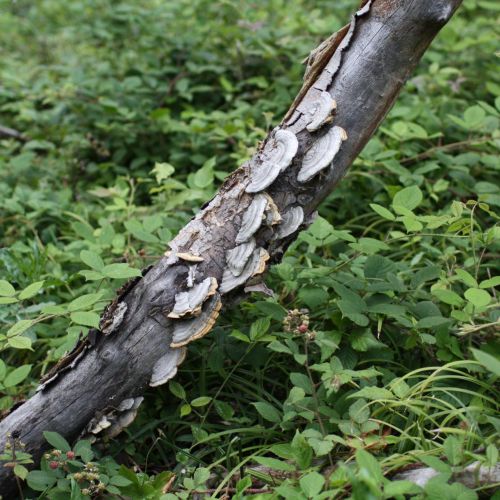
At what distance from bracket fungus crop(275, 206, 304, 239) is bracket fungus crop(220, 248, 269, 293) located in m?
0.09

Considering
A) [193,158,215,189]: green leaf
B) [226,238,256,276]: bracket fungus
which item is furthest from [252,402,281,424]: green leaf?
[193,158,215,189]: green leaf

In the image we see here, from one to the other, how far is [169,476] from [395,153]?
5.48 ft

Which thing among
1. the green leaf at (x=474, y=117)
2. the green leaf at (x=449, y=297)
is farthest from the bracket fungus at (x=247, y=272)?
the green leaf at (x=474, y=117)

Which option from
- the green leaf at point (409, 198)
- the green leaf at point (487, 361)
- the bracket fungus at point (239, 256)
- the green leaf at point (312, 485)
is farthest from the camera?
the green leaf at point (409, 198)

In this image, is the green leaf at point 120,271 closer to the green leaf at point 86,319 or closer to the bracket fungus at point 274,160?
the green leaf at point 86,319

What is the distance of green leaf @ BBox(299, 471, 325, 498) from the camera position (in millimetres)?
1432

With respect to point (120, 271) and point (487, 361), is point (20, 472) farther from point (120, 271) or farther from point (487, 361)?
point (487, 361)

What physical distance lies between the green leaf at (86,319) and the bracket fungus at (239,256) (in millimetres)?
402

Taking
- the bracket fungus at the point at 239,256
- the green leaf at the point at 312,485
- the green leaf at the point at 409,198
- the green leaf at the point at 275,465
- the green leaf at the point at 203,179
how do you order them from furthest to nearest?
the green leaf at the point at 203,179
the green leaf at the point at 409,198
the bracket fungus at the point at 239,256
the green leaf at the point at 275,465
the green leaf at the point at 312,485

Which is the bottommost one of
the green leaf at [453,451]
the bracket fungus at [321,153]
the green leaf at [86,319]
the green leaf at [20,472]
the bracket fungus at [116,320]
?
the green leaf at [453,451]

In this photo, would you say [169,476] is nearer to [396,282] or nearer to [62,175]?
[396,282]

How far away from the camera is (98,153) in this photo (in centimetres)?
338

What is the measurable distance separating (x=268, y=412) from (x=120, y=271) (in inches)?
23.4

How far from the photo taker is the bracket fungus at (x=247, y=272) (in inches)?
71.4
